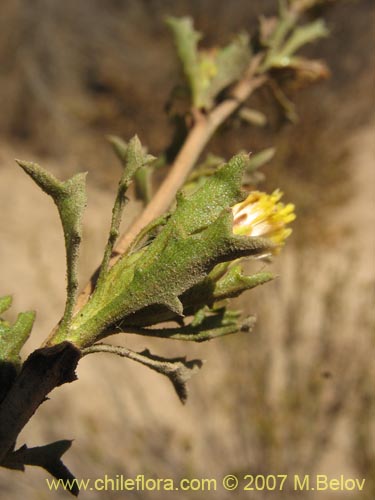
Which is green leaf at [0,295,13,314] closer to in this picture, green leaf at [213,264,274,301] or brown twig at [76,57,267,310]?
brown twig at [76,57,267,310]

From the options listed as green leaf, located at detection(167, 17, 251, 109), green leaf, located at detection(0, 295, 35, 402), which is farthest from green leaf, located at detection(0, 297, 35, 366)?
green leaf, located at detection(167, 17, 251, 109)

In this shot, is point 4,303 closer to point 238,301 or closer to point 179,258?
point 179,258

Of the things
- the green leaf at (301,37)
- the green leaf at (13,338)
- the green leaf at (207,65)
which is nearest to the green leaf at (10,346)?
the green leaf at (13,338)

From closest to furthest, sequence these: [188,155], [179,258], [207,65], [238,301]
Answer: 1. [179,258]
2. [188,155]
3. [207,65]
4. [238,301]

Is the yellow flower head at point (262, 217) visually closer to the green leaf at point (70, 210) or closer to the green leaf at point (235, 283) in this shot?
the green leaf at point (235, 283)

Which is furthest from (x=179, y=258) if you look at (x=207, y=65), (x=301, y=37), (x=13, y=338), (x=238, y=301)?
(x=238, y=301)

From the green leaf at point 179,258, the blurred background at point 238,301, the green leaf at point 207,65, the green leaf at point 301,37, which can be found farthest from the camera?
the blurred background at point 238,301

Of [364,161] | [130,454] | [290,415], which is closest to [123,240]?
[130,454]

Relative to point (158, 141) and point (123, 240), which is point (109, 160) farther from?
point (123, 240)
